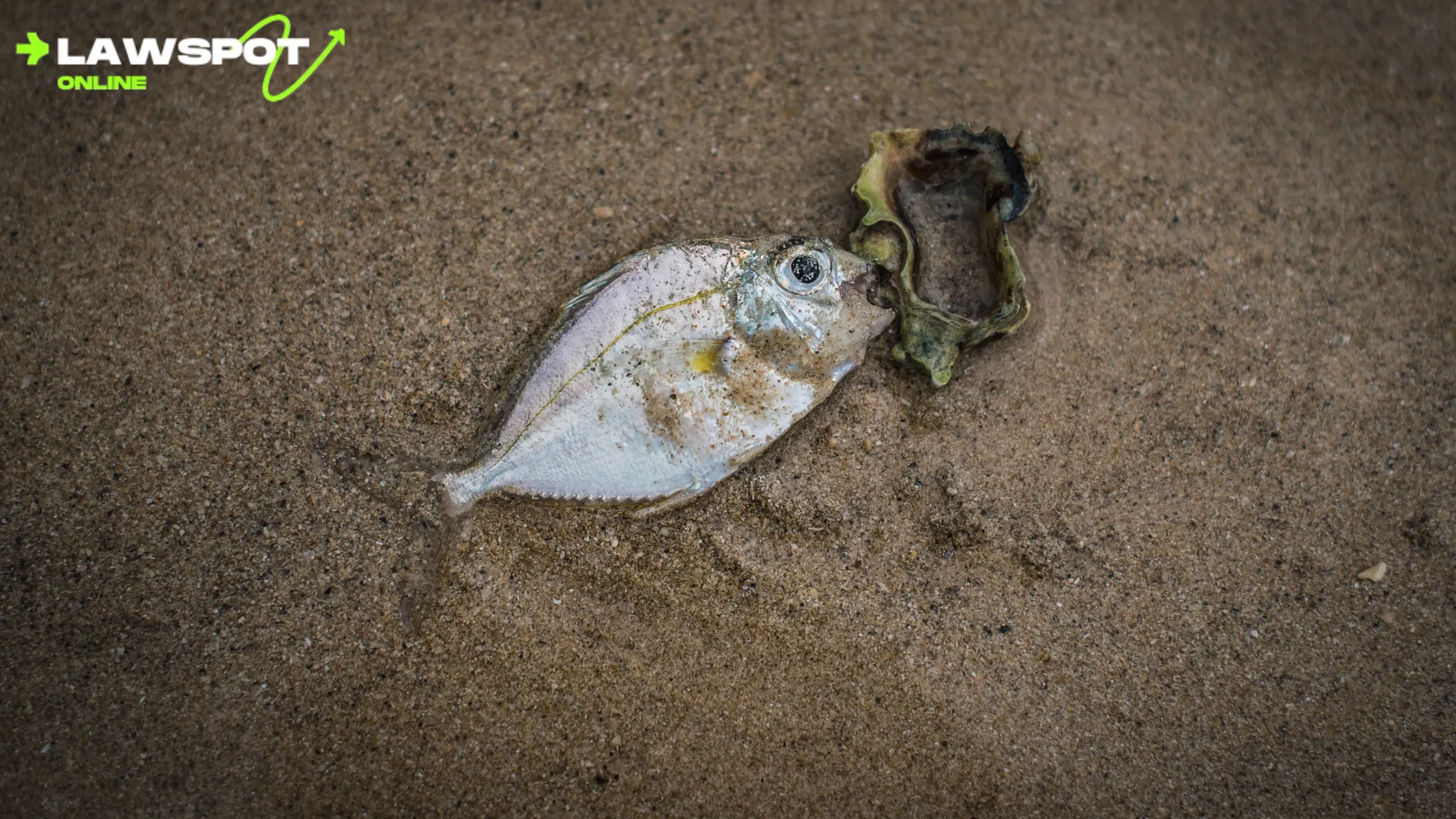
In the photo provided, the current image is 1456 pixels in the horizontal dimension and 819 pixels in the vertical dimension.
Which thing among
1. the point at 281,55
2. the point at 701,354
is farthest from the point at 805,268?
the point at 281,55

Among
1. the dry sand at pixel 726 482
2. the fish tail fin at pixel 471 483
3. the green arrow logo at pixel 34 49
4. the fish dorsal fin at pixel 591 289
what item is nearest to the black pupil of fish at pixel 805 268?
the dry sand at pixel 726 482

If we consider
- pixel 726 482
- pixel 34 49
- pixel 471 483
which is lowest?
pixel 726 482

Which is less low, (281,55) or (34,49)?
(34,49)

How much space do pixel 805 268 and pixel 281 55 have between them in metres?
2.33

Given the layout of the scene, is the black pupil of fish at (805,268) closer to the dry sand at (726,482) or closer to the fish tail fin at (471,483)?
the dry sand at (726,482)

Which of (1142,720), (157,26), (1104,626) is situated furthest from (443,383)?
(1142,720)

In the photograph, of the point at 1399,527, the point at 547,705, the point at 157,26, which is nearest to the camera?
the point at 547,705

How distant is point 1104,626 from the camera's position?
106 inches

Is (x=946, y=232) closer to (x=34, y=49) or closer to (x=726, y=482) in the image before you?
(x=726, y=482)

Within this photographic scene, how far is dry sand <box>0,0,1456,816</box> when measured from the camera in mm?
2611

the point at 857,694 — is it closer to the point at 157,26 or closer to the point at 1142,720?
the point at 1142,720

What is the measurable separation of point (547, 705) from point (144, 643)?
140 cm

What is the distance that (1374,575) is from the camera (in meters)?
2.78

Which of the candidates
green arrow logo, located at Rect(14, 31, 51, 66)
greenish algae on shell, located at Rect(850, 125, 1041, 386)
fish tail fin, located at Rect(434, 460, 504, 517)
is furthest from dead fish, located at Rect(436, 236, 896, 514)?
green arrow logo, located at Rect(14, 31, 51, 66)
